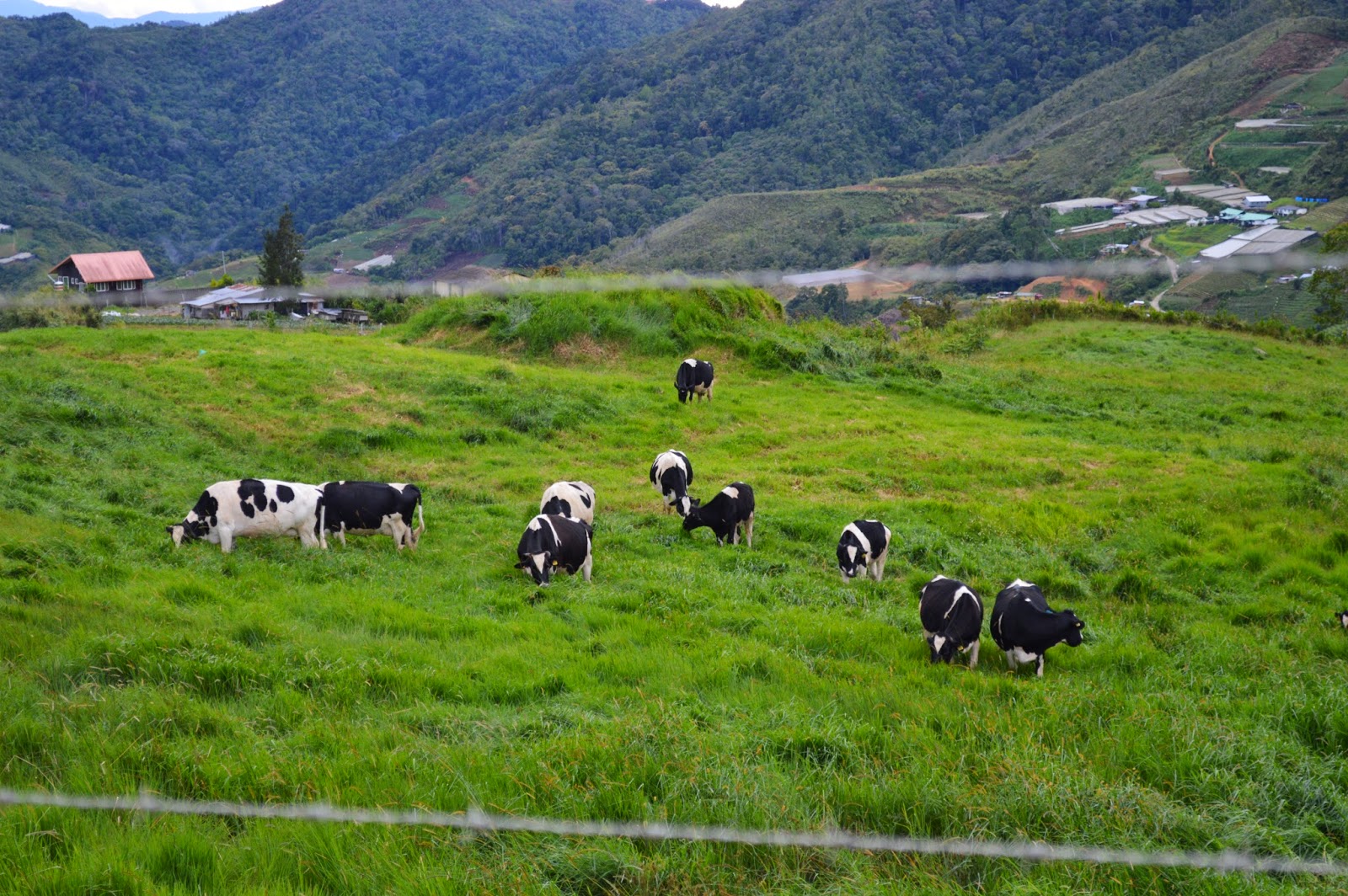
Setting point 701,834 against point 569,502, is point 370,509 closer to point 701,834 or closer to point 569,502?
point 569,502

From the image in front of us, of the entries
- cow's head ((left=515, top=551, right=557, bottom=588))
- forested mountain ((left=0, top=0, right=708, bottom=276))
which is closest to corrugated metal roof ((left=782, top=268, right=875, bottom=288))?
cow's head ((left=515, top=551, right=557, bottom=588))

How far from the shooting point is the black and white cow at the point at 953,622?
9.07 m

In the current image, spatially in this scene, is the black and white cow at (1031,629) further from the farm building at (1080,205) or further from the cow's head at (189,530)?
the farm building at (1080,205)

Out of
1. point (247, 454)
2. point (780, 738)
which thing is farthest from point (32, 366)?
point (780, 738)

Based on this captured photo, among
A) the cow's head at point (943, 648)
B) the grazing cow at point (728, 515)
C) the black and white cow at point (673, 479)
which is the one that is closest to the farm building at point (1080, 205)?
the black and white cow at point (673, 479)

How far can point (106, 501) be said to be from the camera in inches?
516

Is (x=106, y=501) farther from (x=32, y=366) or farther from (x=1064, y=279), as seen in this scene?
(x=1064, y=279)

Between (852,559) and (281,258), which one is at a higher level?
(281,258)

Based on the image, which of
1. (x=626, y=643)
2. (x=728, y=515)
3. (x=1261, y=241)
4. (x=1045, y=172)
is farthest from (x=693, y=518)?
(x=1045, y=172)

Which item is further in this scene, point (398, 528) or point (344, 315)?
point (344, 315)

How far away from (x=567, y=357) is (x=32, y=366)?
1325cm

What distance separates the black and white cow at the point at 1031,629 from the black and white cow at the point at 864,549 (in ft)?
9.88

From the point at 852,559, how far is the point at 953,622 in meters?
3.06

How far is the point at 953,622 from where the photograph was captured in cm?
919
